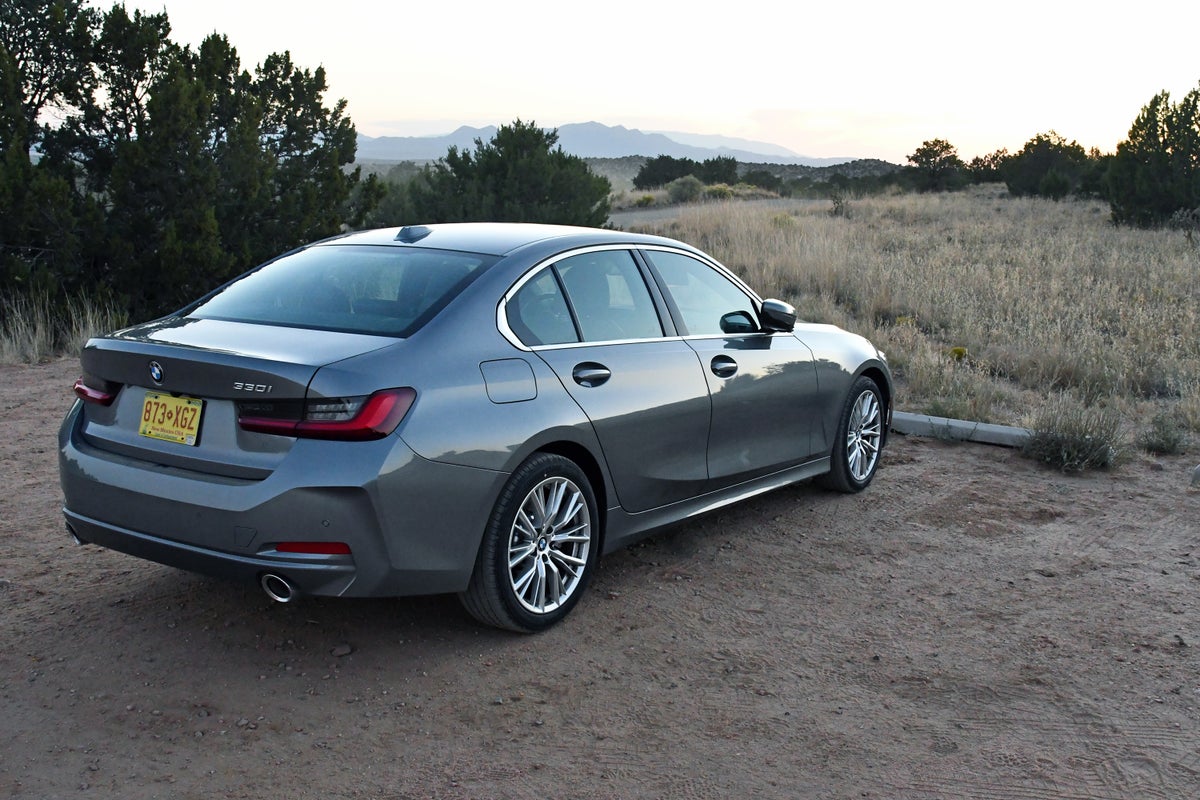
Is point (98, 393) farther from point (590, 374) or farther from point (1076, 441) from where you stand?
point (1076, 441)

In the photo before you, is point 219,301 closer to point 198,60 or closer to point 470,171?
point 198,60

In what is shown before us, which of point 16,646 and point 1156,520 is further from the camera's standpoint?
point 1156,520

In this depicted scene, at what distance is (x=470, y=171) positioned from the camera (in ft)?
66.8

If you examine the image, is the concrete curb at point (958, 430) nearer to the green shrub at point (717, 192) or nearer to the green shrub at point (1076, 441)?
the green shrub at point (1076, 441)

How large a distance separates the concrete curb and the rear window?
4758 millimetres

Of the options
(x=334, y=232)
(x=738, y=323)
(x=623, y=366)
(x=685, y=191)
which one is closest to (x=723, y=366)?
(x=738, y=323)

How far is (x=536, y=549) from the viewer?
4609 millimetres

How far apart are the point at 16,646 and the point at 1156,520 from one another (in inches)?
227

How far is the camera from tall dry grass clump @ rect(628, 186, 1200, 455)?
9.95 m

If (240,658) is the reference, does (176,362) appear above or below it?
above

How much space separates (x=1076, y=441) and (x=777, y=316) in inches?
112

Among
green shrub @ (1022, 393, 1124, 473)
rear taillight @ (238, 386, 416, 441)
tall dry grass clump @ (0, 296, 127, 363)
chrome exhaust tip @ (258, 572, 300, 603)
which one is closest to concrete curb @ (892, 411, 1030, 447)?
green shrub @ (1022, 393, 1124, 473)

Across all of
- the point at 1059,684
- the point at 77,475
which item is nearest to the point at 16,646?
the point at 77,475

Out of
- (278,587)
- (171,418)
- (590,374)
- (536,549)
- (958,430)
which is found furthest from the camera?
(958,430)
